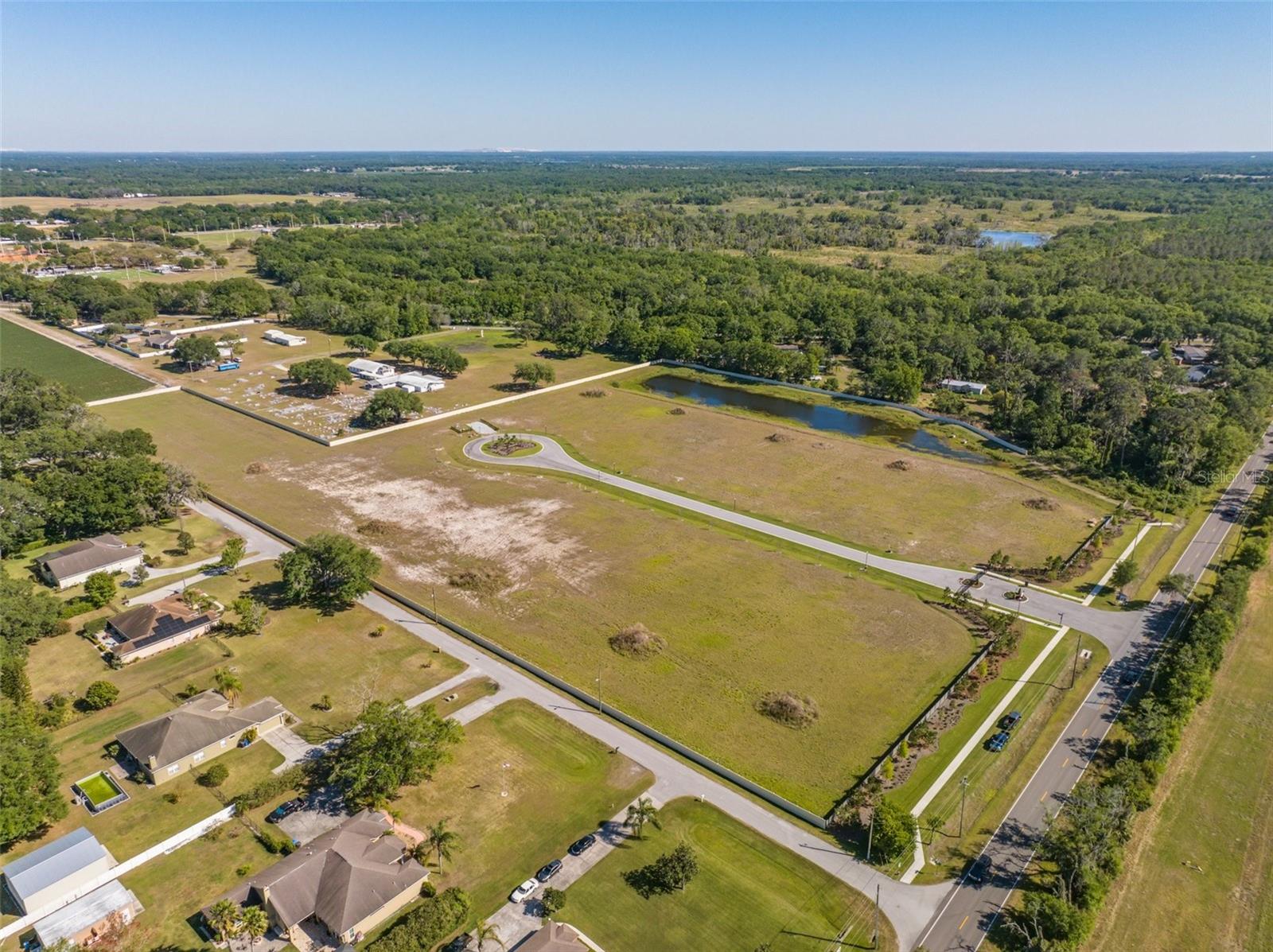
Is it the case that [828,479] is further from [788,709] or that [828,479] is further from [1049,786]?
[1049,786]

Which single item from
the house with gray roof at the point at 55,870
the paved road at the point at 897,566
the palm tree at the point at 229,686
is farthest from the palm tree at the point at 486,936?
the paved road at the point at 897,566

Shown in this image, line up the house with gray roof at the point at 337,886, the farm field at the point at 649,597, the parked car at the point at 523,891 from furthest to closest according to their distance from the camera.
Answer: the farm field at the point at 649,597 → the parked car at the point at 523,891 → the house with gray roof at the point at 337,886

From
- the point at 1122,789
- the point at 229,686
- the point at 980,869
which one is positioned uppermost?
the point at 229,686

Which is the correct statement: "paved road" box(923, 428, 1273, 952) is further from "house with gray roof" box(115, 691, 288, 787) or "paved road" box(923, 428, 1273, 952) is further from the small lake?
"house with gray roof" box(115, 691, 288, 787)

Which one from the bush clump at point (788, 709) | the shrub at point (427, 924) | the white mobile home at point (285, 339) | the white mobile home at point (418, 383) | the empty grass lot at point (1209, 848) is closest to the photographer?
the shrub at point (427, 924)

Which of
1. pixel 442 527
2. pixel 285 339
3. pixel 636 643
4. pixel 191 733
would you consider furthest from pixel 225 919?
pixel 285 339

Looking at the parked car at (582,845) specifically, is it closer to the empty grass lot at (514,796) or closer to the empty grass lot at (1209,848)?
the empty grass lot at (514,796)

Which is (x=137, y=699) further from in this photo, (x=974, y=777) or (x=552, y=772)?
(x=974, y=777)
